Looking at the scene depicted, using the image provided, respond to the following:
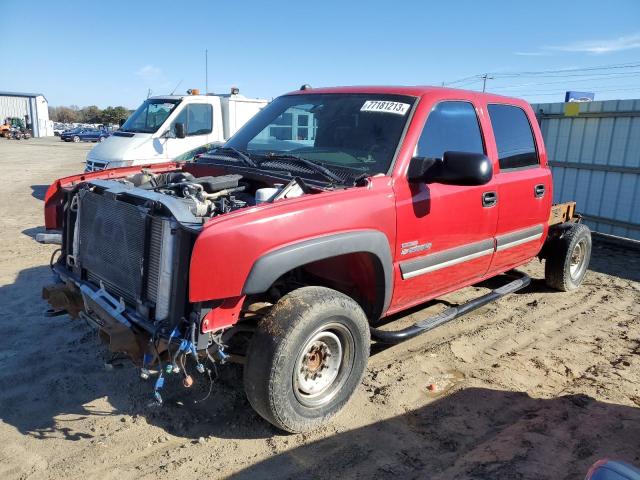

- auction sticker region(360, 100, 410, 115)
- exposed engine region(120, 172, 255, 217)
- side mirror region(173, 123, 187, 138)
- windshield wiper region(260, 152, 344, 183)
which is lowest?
exposed engine region(120, 172, 255, 217)

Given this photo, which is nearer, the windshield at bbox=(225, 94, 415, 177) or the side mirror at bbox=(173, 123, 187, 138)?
the windshield at bbox=(225, 94, 415, 177)

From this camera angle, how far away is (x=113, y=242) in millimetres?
3094

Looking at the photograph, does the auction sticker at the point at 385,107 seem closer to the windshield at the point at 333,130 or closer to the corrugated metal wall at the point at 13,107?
the windshield at the point at 333,130

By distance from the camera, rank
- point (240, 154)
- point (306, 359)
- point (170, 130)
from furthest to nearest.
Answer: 1. point (170, 130)
2. point (240, 154)
3. point (306, 359)

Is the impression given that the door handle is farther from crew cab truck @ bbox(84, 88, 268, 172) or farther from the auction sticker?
crew cab truck @ bbox(84, 88, 268, 172)

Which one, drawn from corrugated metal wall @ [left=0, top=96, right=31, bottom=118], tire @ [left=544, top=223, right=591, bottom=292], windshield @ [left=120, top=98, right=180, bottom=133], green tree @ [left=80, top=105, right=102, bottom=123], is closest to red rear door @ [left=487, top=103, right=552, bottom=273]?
tire @ [left=544, top=223, right=591, bottom=292]

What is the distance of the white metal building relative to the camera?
56.1 metres

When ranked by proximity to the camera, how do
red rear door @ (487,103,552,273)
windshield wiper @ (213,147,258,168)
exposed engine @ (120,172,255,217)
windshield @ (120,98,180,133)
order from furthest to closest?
windshield @ (120,98,180,133) → red rear door @ (487,103,552,273) → windshield wiper @ (213,147,258,168) → exposed engine @ (120,172,255,217)

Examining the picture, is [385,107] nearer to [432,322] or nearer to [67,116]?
[432,322]

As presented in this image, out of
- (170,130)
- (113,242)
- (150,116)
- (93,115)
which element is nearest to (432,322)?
(113,242)

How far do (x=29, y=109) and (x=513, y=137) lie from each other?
2516 inches

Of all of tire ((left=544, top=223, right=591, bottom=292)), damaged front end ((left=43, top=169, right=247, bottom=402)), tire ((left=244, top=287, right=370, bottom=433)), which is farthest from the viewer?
tire ((left=544, top=223, right=591, bottom=292))

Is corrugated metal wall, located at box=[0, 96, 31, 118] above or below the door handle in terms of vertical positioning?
above

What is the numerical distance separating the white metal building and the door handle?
6146cm
